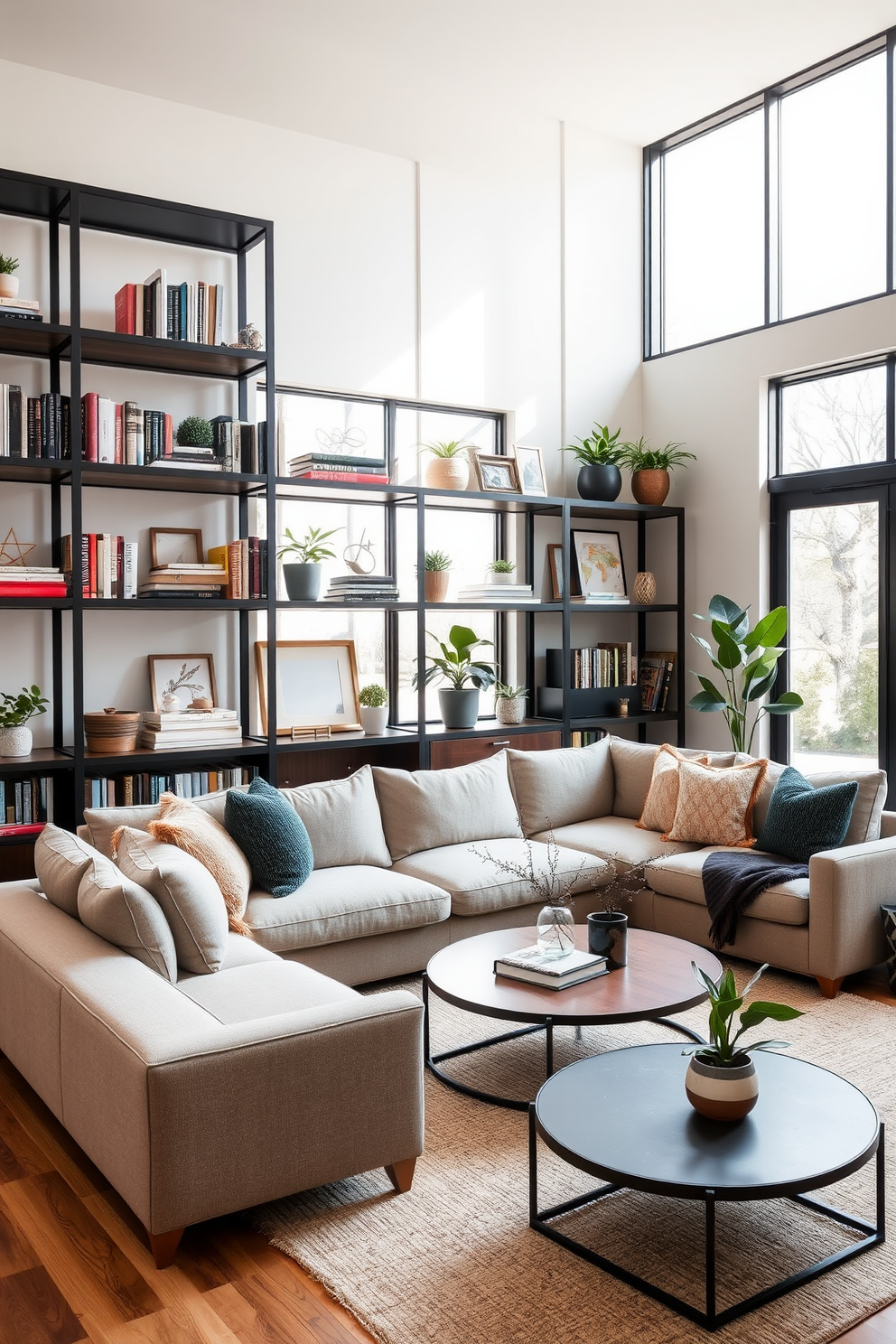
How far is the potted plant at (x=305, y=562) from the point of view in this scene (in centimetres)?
496

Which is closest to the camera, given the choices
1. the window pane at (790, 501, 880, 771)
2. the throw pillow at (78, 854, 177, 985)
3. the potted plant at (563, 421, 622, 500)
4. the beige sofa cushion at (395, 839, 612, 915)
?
the throw pillow at (78, 854, 177, 985)

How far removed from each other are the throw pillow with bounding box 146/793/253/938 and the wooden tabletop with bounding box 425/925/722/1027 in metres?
0.67

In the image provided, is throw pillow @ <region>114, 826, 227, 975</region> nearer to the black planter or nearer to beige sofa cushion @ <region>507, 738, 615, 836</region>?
beige sofa cushion @ <region>507, 738, 615, 836</region>

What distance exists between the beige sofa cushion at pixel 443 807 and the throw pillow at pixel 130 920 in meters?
1.68

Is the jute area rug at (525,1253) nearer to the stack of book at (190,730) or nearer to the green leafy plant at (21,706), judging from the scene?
the stack of book at (190,730)

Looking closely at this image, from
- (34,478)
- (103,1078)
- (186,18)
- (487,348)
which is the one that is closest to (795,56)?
(487,348)

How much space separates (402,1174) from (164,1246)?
58 centimetres

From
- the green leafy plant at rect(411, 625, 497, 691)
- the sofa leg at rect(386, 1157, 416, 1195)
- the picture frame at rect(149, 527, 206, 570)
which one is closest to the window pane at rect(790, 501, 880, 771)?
the green leafy plant at rect(411, 625, 497, 691)

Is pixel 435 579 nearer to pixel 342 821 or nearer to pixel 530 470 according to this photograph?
pixel 530 470

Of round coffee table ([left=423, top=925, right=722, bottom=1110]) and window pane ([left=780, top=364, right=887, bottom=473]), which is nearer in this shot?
round coffee table ([left=423, top=925, right=722, bottom=1110])

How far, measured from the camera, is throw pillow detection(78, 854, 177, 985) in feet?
9.08

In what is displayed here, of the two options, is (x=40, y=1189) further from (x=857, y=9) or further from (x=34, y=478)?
(x=857, y=9)

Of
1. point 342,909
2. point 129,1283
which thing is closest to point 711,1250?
point 129,1283

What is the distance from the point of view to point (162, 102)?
4844 mm
